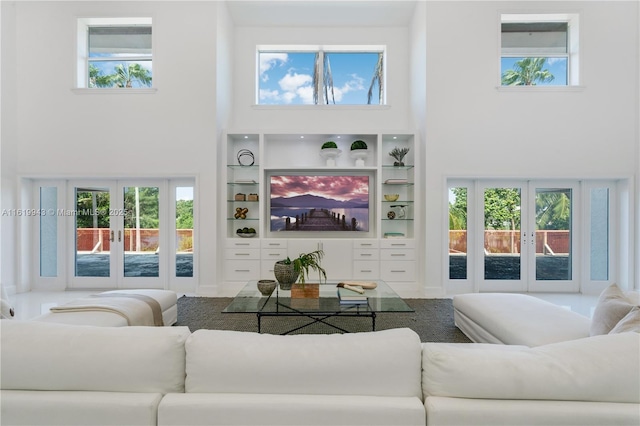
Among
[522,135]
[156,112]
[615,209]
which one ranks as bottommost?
[615,209]

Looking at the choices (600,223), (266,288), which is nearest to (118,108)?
(266,288)

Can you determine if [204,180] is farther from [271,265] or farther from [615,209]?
[615,209]

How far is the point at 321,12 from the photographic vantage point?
5141mm

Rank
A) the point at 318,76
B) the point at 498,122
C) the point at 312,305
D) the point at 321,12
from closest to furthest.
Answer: the point at 312,305
the point at 498,122
the point at 321,12
the point at 318,76

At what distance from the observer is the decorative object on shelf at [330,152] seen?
5.18m

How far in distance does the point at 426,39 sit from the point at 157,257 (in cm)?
527

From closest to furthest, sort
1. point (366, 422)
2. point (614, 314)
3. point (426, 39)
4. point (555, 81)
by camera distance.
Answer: point (366, 422) → point (614, 314) → point (426, 39) → point (555, 81)

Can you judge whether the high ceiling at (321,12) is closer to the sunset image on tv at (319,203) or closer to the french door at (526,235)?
the sunset image on tv at (319,203)

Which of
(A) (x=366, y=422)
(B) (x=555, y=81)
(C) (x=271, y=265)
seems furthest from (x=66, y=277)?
(B) (x=555, y=81)

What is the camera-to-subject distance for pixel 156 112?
16.0 ft

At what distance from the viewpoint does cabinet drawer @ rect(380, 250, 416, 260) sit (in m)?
4.91

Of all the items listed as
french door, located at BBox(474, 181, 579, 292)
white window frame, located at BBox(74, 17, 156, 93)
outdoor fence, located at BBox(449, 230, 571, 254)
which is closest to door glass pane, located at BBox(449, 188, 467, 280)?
outdoor fence, located at BBox(449, 230, 571, 254)

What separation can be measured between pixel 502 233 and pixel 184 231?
16.2ft

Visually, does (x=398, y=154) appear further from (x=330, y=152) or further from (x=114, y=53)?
(x=114, y=53)
